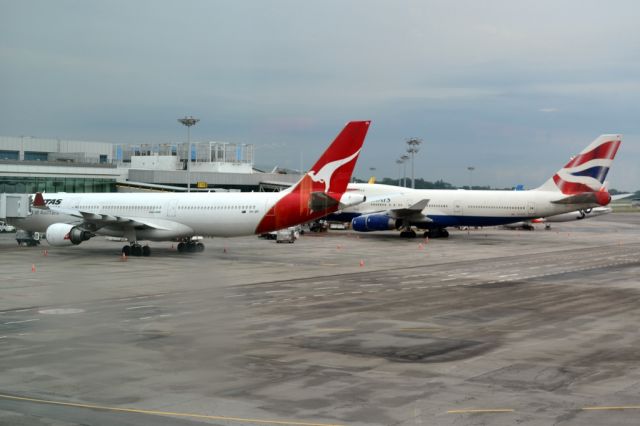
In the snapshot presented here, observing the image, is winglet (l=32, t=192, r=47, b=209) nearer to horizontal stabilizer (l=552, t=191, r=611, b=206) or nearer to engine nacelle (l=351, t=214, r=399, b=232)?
engine nacelle (l=351, t=214, r=399, b=232)

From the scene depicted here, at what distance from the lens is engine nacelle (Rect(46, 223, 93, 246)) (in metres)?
53.5

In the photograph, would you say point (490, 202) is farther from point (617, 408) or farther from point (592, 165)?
point (617, 408)

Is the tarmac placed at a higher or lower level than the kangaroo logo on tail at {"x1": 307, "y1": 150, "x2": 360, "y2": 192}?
lower

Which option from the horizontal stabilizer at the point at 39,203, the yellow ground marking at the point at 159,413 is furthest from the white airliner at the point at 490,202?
the yellow ground marking at the point at 159,413

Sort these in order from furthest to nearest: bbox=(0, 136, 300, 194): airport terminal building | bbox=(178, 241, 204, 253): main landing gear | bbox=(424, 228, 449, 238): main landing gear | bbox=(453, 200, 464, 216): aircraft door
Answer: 1. bbox=(0, 136, 300, 194): airport terminal building
2. bbox=(424, 228, 449, 238): main landing gear
3. bbox=(453, 200, 464, 216): aircraft door
4. bbox=(178, 241, 204, 253): main landing gear

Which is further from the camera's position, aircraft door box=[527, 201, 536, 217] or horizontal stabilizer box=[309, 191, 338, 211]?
aircraft door box=[527, 201, 536, 217]

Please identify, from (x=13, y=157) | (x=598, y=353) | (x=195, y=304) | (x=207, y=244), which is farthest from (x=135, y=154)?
(x=598, y=353)

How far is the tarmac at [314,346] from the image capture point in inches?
617

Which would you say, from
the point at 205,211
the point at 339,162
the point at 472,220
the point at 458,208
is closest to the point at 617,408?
the point at 339,162

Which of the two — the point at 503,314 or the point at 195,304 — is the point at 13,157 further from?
the point at 503,314

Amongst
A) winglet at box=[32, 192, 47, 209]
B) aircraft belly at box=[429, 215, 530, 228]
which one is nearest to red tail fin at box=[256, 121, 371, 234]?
winglet at box=[32, 192, 47, 209]

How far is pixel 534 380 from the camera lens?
1839 cm

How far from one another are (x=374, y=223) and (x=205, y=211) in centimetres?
2803

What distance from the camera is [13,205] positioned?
52.3 meters
